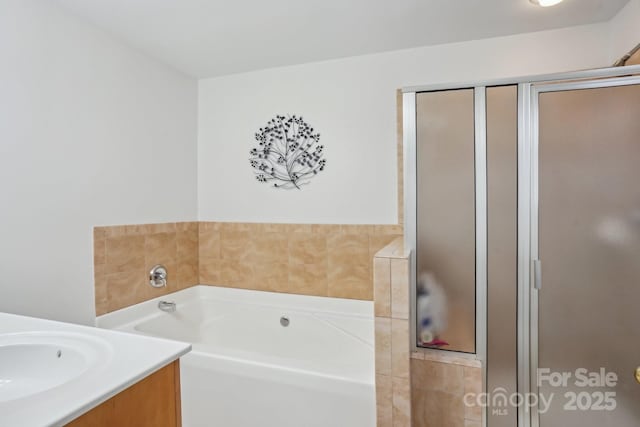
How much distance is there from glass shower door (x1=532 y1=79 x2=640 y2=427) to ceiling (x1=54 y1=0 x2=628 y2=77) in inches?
28.7

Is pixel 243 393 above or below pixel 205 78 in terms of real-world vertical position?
below

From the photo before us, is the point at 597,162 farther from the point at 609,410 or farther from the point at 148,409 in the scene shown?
the point at 148,409

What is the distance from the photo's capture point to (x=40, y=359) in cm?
110

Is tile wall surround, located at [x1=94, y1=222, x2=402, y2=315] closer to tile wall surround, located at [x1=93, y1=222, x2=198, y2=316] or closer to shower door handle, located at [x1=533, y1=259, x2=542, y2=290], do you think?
tile wall surround, located at [x1=93, y1=222, x2=198, y2=316]

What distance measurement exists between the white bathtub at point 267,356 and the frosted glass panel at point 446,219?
1.50 feet

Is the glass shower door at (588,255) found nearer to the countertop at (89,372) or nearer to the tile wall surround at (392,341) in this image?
the tile wall surround at (392,341)

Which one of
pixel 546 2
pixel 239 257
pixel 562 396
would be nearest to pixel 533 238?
pixel 562 396

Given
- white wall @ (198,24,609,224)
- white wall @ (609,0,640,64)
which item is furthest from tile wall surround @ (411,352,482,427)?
white wall @ (609,0,640,64)

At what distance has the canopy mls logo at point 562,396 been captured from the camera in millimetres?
1547

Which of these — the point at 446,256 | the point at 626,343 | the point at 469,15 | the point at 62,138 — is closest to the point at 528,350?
the point at 626,343

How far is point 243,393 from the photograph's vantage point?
1.85 meters

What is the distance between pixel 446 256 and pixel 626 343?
805mm

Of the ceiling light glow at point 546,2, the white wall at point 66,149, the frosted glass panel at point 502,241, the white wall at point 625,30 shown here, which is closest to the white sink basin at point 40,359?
the white wall at point 66,149

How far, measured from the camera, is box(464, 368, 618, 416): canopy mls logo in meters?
1.55
